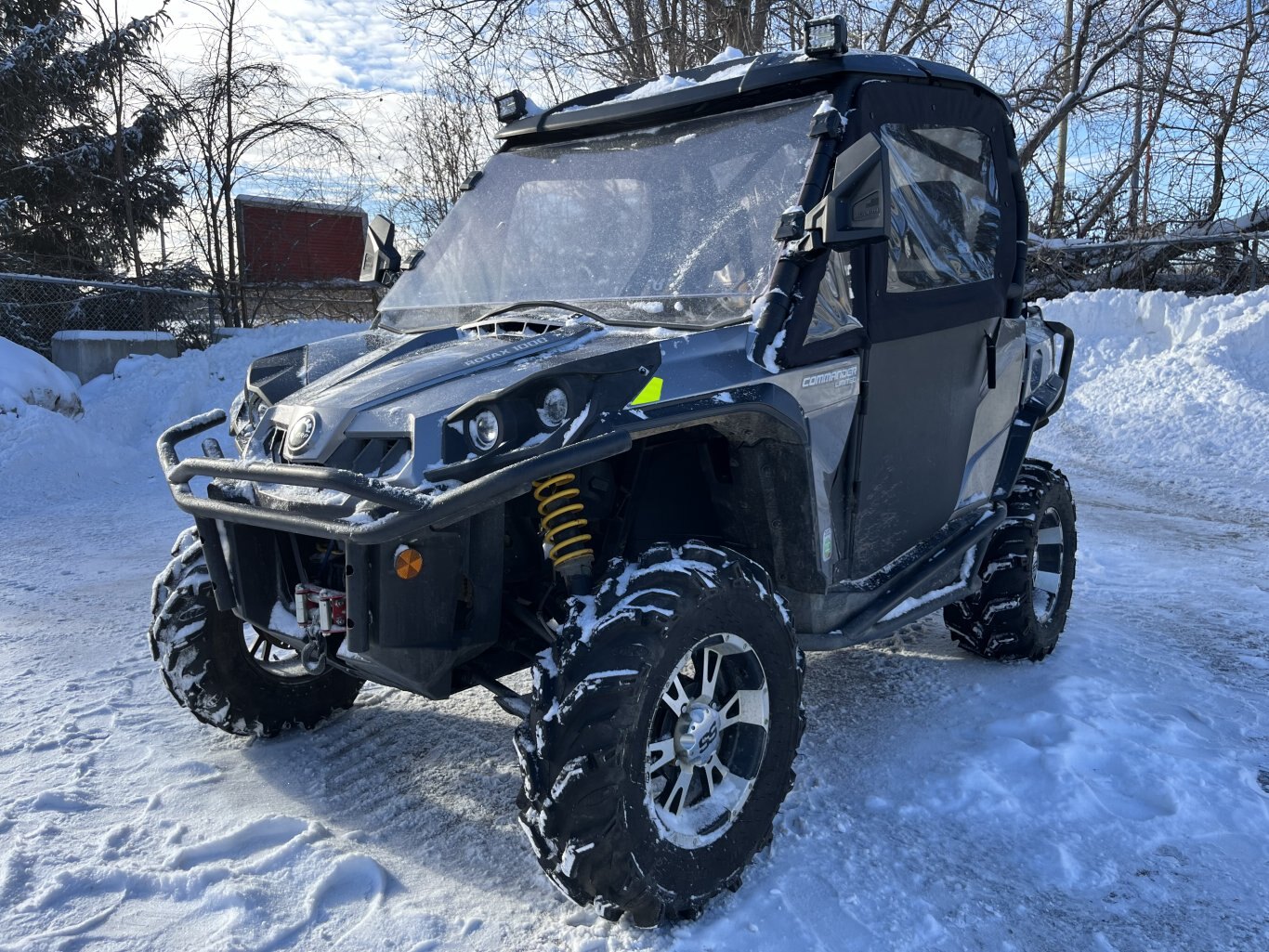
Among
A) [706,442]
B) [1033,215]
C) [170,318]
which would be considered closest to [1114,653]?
[706,442]

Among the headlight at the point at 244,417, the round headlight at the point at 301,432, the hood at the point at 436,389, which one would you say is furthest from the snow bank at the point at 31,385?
the round headlight at the point at 301,432

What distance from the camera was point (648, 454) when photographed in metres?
3.29

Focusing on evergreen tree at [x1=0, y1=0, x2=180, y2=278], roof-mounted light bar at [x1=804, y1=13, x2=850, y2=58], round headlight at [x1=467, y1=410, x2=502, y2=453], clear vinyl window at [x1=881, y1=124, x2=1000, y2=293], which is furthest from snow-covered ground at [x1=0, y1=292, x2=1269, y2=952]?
evergreen tree at [x1=0, y1=0, x2=180, y2=278]

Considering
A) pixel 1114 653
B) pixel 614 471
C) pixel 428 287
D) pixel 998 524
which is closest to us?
pixel 614 471

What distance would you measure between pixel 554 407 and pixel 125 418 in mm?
9991

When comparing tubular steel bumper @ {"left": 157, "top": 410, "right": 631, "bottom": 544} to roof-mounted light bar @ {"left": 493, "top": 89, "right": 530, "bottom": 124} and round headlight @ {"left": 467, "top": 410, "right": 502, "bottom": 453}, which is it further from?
roof-mounted light bar @ {"left": 493, "top": 89, "right": 530, "bottom": 124}

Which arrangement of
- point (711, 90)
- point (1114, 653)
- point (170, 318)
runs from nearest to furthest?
point (711, 90), point (1114, 653), point (170, 318)

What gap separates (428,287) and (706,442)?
1470mm

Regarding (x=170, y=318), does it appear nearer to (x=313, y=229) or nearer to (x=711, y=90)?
(x=313, y=229)

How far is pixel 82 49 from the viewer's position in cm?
1478

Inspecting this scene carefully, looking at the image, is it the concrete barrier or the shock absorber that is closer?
the shock absorber

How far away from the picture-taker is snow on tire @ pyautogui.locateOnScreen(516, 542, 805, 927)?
254 cm

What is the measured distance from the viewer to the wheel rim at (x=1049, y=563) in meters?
4.95

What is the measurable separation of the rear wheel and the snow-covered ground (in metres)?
0.14
